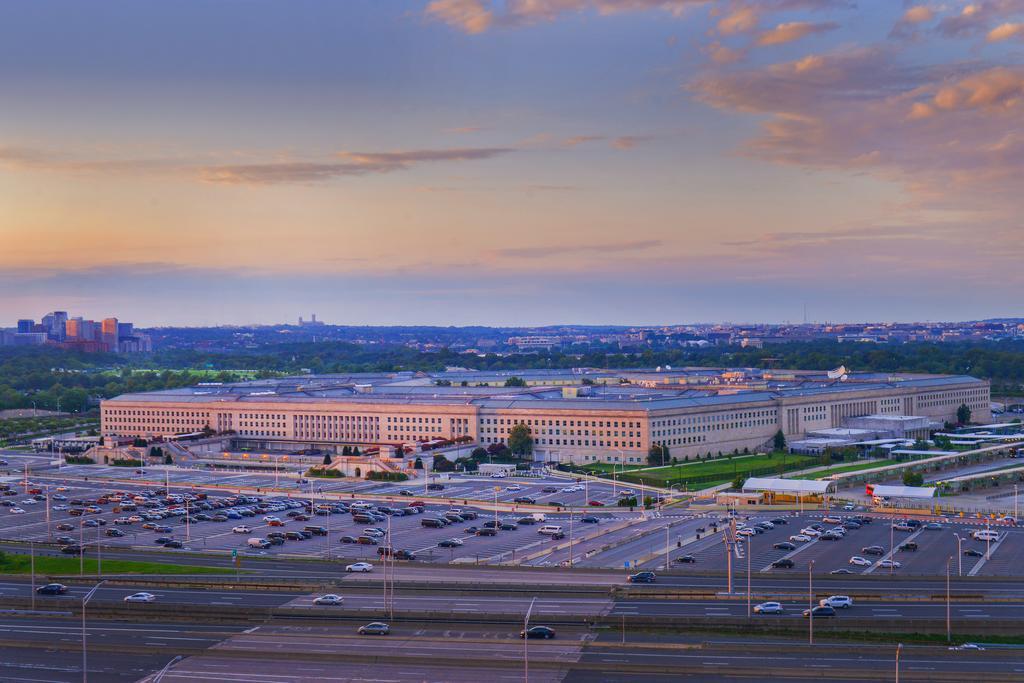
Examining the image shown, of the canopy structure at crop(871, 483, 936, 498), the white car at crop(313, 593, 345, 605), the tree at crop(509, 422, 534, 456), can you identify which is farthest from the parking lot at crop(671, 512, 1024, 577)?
the tree at crop(509, 422, 534, 456)

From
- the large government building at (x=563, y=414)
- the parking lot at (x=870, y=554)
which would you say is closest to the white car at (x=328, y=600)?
the parking lot at (x=870, y=554)

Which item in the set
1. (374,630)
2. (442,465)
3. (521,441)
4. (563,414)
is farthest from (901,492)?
Answer: (374,630)

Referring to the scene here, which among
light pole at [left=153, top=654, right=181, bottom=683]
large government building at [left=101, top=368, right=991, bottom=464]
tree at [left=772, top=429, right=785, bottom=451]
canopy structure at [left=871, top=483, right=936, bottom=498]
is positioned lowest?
light pole at [left=153, top=654, right=181, bottom=683]

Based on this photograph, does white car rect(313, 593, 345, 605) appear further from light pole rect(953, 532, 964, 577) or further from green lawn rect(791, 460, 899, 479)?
green lawn rect(791, 460, 899, 479)

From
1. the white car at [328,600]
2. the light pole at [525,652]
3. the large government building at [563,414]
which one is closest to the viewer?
the light pole at [525,652]

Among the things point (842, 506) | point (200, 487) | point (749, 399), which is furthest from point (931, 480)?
point (200, 487)

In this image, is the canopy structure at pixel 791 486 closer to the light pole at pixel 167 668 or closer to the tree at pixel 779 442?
the tree at pixel 779 442

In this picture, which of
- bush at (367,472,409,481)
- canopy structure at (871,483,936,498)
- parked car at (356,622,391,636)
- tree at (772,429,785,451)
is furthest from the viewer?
tree at (772,429,785,451)
